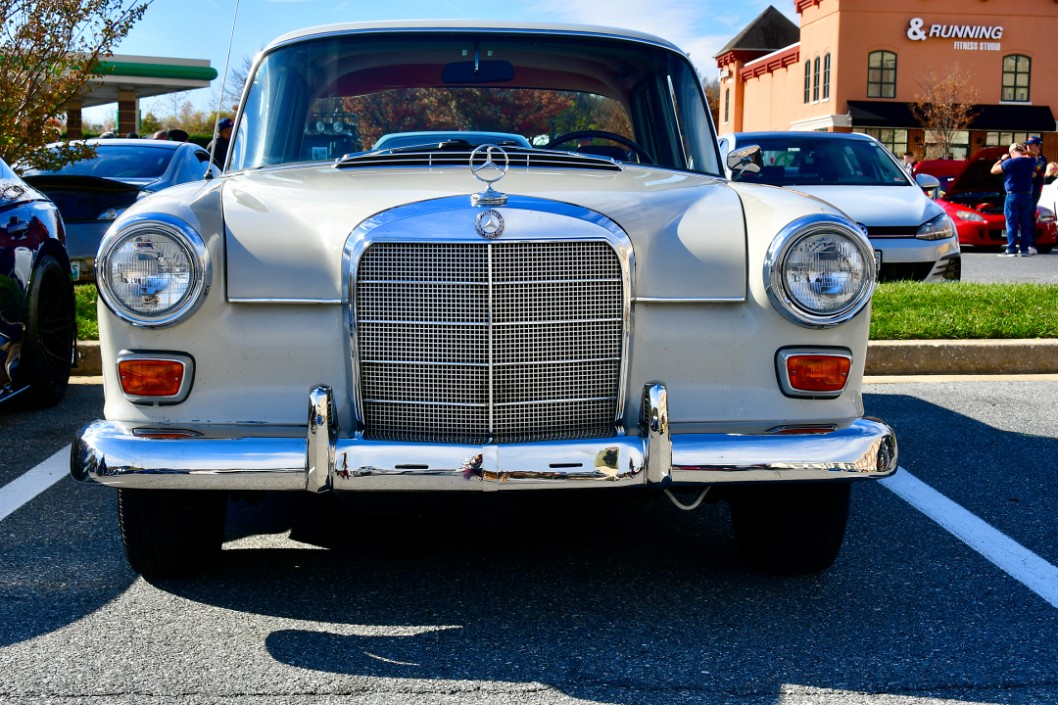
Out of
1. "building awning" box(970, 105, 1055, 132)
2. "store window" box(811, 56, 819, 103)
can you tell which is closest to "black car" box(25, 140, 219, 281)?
"building awning" box(970, 105, 1055, 132)

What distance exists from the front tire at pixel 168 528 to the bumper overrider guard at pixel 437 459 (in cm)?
29

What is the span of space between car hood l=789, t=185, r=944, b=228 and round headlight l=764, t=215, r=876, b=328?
665 cm

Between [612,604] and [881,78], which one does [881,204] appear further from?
[881,78]

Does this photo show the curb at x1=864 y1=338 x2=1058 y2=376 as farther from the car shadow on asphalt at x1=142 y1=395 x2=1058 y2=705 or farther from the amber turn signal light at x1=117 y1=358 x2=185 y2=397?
the amber turn signal light at x1=117 y1=358 x2=185 y2=397

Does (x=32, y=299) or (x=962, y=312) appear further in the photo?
(x=962, y=312)

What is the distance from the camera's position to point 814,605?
3.58 meters

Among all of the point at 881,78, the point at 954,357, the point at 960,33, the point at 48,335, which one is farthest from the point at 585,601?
the point at 960,33

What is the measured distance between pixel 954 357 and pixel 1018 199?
1103 cm

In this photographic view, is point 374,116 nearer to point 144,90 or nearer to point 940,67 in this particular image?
point 144,90

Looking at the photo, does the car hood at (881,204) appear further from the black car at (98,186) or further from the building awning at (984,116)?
the building awning at (984,116)

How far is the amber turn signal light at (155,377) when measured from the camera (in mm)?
3334

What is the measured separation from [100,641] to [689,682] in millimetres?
1542

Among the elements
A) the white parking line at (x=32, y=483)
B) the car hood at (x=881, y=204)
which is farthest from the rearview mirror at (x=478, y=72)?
the car hood at (x=881, y=204)

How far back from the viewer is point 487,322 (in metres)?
3.28
